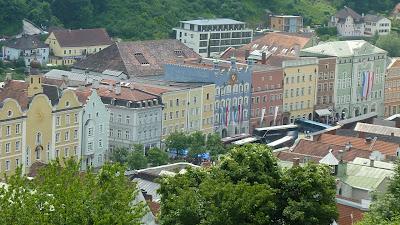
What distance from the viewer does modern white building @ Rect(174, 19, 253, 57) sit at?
10612 cm

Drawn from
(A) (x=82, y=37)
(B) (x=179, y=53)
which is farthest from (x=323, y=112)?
(A) (x=82, y=37)

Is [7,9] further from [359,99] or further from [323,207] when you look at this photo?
[323,207]

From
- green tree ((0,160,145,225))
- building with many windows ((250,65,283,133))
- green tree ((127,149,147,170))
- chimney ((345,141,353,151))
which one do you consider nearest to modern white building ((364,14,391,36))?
building with many windows ((250,65,283,133))

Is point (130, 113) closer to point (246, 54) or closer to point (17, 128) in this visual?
point (17, 128)

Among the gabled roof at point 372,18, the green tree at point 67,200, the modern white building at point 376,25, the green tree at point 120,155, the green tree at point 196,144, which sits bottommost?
the green tree at point 120,155

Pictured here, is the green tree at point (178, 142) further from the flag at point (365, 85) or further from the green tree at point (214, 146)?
the flag at point (365, 85)

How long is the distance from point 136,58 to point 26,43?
63.4 ft

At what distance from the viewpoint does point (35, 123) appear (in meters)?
64.2

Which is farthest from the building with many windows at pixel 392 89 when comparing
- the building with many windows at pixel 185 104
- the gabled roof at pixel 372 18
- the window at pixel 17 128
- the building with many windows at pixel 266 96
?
the window at pixel 17 128

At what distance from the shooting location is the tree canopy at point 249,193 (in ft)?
109

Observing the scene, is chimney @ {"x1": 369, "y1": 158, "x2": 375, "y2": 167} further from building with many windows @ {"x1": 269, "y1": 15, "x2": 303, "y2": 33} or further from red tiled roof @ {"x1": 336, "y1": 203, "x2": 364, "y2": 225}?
building with many windows @ {"x1": 269, "y1": 15, "x2": 303, "y2": 33}

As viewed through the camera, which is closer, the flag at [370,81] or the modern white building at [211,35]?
the flag at [370,81]

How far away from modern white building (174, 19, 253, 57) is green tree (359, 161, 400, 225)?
6775 centimetres

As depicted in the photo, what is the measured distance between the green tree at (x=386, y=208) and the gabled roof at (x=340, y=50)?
184 ft
